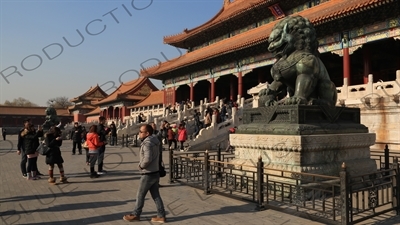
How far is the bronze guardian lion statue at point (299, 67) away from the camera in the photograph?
5672 millimetres

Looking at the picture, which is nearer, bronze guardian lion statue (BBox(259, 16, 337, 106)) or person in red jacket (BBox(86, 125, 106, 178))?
bronze guardian lion statue (BBox(259, 16, 337, 106))

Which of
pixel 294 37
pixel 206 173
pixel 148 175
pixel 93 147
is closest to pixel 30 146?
pixel 93 147

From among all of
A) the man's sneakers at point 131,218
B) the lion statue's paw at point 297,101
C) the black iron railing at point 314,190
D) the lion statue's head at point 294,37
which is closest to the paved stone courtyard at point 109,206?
the man's sneakers at point 131,218

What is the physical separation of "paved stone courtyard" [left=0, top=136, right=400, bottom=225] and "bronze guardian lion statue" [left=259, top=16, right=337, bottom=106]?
6.75 ft

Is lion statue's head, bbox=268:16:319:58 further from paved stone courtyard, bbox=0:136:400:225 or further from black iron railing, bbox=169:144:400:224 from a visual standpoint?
paved stone courtyard, bbox=0:136:400:225

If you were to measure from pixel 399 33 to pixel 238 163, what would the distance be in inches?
440

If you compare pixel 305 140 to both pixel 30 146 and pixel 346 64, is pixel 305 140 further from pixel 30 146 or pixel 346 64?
pixel 346 64

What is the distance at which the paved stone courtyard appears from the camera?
4207 millimetres

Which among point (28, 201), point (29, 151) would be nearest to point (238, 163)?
point (28, 201)

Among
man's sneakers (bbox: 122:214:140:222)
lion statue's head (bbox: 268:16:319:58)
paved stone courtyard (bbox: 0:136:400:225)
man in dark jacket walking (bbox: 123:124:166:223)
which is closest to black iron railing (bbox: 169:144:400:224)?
paved stone courtyard (bbox: 0:136:400:225)

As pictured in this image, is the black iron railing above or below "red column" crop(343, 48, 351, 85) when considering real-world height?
below

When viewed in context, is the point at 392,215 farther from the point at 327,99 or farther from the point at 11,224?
the point at 11,224

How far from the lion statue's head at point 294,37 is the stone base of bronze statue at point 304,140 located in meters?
1.16

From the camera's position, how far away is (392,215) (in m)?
4.30
